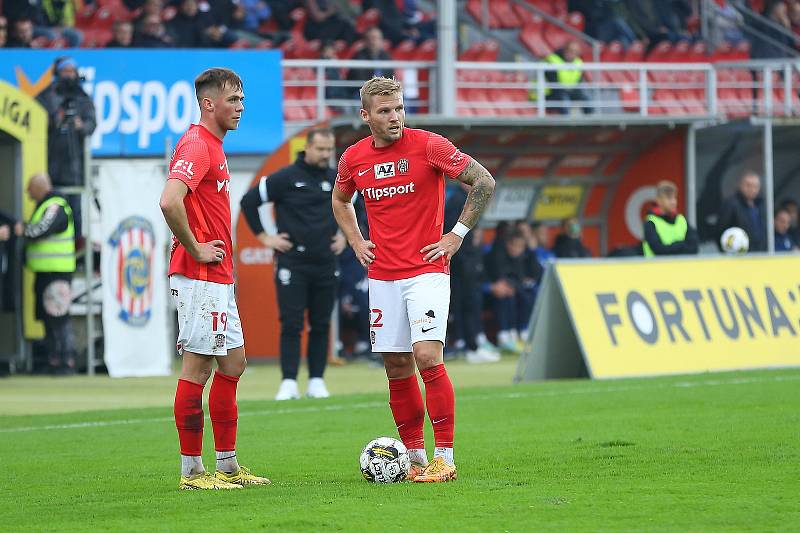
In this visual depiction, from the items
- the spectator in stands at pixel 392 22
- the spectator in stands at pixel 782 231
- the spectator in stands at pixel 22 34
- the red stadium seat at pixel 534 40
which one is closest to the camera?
the spectator in stands at pixel 22 34

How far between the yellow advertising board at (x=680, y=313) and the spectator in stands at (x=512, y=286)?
538 centimetres

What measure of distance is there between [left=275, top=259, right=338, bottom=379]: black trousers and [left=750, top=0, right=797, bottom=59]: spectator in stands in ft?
56.9

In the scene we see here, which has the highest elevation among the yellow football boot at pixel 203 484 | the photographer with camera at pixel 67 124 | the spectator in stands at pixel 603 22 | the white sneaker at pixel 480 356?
the spectator in stands at pixel 603 22

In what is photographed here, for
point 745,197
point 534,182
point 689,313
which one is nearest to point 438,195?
point 689,313

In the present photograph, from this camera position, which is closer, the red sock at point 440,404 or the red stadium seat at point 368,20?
the red sock at point 440,404

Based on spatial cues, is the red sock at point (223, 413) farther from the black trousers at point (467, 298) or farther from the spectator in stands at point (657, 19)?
the spectator in stands at point (657, 19)

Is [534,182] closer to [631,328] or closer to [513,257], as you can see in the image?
[513,257]

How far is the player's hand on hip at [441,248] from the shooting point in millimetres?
7715

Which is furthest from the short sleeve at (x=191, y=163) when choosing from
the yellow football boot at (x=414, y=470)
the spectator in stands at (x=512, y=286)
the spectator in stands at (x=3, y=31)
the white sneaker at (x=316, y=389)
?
the spectator in stands at (x=512, y=286)

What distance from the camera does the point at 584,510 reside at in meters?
6.34

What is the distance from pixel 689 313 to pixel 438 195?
770cm

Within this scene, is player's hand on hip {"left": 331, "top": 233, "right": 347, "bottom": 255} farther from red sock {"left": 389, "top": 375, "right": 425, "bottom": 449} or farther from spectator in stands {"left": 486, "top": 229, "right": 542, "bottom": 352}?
spectator in stands {"left": 486, "top": 229, "right": 542, "bottom": 352}

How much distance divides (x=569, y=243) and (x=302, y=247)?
8.92 meters

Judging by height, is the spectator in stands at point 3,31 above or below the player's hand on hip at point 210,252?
above
